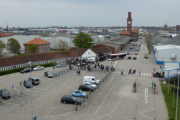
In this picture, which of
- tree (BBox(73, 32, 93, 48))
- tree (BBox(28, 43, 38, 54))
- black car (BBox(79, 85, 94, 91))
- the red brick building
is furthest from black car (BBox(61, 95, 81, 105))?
tree (BBox(73, 32, 93, 48))

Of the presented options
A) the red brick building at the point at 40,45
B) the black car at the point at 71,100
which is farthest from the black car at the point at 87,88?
the red brick building at the point at 40,45

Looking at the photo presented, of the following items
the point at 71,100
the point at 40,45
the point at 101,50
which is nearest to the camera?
the point at 71,100

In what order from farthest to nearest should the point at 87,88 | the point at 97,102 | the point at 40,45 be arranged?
the point at 40,45
the point at 87,88
the point at 97,102

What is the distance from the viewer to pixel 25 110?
1551cm

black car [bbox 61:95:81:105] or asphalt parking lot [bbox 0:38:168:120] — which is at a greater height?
black car [bbox 61:95:81:105]

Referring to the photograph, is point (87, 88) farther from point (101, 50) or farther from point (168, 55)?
point (101, 50)

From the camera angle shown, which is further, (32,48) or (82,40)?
(82,40)

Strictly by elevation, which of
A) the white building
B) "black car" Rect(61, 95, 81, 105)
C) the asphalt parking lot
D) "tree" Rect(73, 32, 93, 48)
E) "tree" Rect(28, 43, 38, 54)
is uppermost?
"tree" Rect(73, 32, 93, 48)

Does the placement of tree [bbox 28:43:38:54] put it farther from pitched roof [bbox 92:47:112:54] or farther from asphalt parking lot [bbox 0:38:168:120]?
asphalt parking lot [bbox 0:38:168:120]

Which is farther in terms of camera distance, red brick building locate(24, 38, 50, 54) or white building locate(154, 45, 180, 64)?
red brick building locate(24, 38, 50, 54)

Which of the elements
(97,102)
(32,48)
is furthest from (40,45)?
(97,102)

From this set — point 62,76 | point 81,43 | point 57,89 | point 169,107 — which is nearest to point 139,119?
point 169,107

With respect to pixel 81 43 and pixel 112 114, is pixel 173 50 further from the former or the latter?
pixel 112 114

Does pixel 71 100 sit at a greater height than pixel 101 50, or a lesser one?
lesser
